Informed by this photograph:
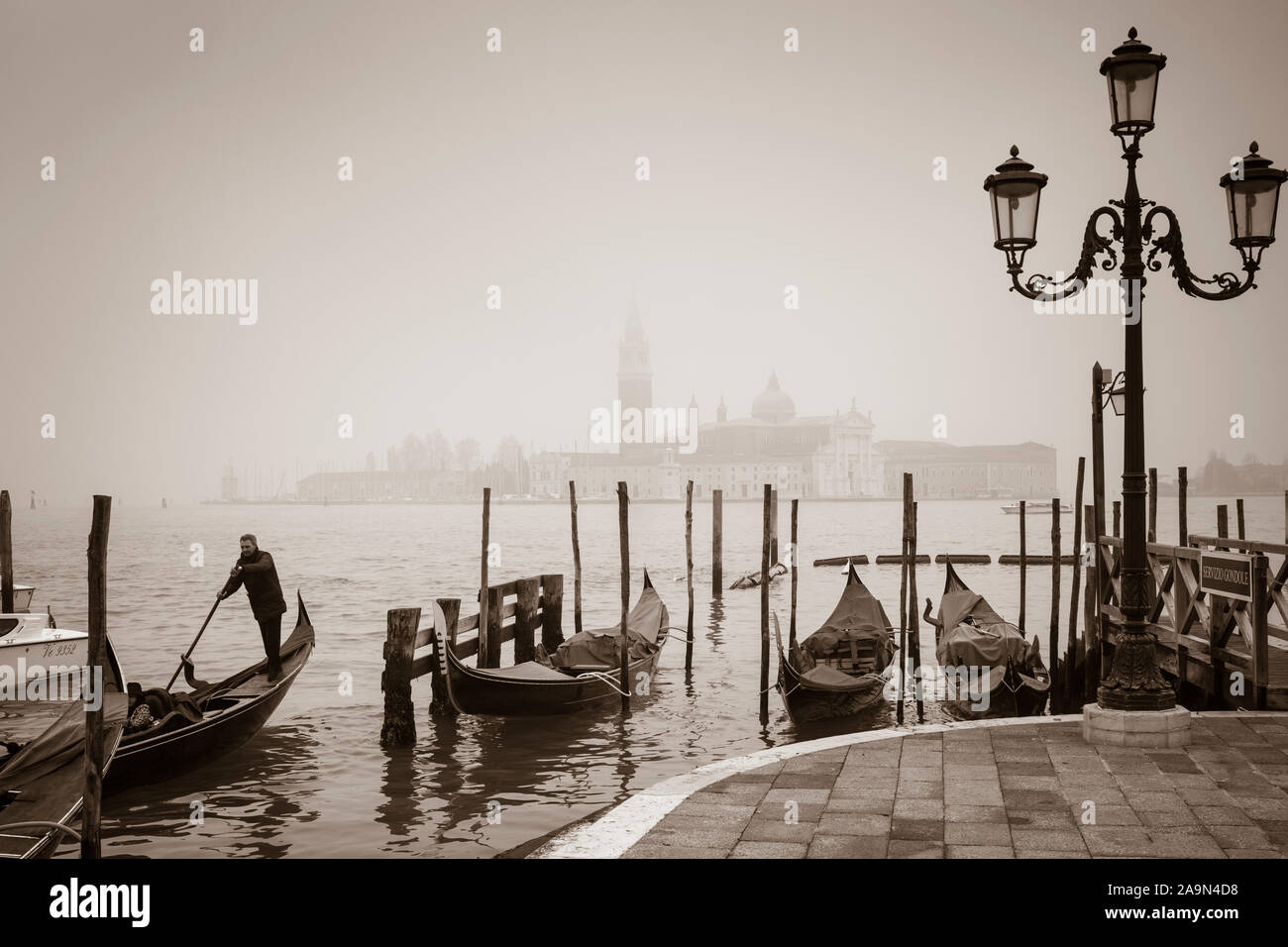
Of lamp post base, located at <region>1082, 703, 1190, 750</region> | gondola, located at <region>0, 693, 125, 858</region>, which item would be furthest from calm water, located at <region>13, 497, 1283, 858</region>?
lamp post base, located at <region>1082, 703, 1190, 750</region>

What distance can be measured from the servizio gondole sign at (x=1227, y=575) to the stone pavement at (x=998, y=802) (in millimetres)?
1183

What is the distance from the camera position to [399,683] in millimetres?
9469

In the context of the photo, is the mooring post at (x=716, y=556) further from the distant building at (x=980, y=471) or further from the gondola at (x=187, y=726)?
the distant building at (x=980, y=471)

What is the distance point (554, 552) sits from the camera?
52.9 metres

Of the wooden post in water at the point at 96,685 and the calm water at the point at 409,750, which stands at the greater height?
the wooden post in water at the point at 96,685

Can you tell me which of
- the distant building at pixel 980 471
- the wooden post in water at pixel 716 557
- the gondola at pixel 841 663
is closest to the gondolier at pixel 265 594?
the gondola at pixel 841 663

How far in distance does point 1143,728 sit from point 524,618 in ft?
28.0

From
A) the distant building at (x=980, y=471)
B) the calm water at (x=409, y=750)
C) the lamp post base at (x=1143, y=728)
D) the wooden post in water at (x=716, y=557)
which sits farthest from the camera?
the distant building at (x=980, y=471)

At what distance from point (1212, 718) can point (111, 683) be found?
667cm

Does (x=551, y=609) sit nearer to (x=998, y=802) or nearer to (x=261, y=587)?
(x=261, y=587)

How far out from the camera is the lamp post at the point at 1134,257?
5703 mm

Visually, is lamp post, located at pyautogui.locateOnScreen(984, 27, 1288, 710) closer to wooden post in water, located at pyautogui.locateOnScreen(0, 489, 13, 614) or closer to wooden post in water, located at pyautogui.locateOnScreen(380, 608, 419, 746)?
wooden post in water, located at pyautogui.locateOnScreen(380, 608, 419, 746)

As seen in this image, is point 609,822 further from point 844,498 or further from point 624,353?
point 624,353

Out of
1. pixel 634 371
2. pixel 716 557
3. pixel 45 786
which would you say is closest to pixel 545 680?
pixel 45 786
